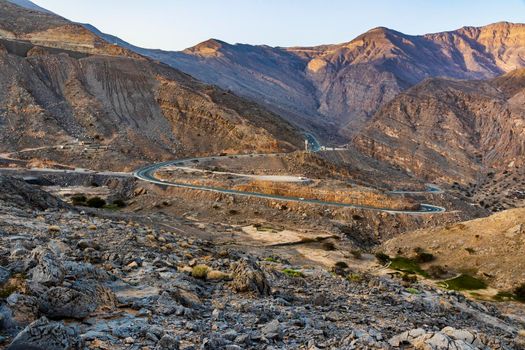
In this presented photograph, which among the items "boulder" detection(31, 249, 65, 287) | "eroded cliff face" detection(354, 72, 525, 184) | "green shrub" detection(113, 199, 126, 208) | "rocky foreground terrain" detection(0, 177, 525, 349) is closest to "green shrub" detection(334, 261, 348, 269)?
"rocky foreground terrain" detection(0, 177, 525, 349)

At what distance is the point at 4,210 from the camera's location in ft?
62.7

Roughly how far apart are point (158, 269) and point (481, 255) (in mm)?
28210

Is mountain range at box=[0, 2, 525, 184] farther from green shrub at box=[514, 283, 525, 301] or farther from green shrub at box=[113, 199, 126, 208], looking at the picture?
green shrub at box=[514, 283, 525, 301]

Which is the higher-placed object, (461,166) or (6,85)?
(6,85)

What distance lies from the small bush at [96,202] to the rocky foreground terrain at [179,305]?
33530 millimetres

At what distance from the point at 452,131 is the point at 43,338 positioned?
146713 mm

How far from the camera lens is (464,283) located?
30781mm

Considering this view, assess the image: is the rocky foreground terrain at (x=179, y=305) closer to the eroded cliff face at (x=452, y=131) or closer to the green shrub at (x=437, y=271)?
the green shrub at (x=437, y=271)

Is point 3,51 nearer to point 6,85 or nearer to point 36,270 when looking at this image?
point 6,85

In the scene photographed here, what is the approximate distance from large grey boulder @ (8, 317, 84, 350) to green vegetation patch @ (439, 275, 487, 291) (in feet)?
91.0

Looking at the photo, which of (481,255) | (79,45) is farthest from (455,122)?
(481,255)

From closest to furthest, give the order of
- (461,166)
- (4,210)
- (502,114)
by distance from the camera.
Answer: (4,210) → (461,166) → (502,114)

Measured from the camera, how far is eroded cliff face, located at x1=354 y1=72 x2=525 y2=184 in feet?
411

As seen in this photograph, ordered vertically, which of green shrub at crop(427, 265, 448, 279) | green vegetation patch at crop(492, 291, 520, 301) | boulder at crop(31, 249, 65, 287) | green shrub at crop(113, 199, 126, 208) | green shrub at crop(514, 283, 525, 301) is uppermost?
boulder at crop(31, 249, 65, 287)
